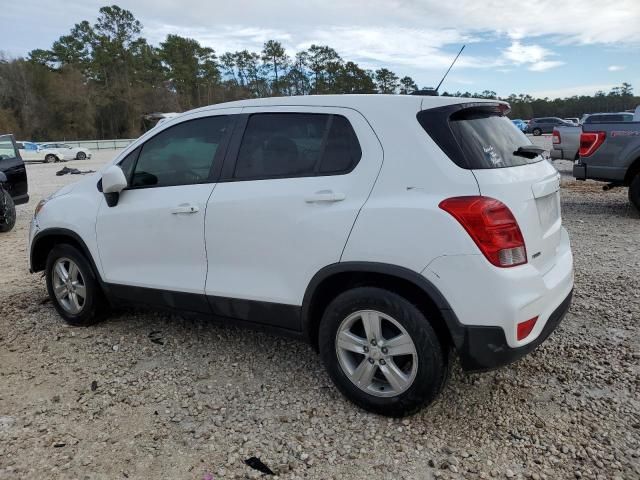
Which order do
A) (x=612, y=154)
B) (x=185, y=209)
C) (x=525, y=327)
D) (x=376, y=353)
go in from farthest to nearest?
(x=612, y=154), (x=185, y=209), (x=376, y=353), (x=525, y=327)

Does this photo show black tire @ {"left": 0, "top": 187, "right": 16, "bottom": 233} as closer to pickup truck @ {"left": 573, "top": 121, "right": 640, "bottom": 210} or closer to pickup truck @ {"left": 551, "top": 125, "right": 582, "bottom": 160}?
pickup truck @ {"left": 573, "top": 121, "right": 640, "bottom": 210}

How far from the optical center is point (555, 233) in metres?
2.95

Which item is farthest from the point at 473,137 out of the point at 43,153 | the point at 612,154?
the point at 43,153

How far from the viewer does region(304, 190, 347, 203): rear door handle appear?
2.73 metres

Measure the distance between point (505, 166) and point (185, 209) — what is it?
196 centimetres

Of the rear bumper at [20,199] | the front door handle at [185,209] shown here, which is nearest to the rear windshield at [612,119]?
the front door handle at [185,209]

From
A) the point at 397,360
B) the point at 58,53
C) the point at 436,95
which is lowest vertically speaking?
the point at 397,360

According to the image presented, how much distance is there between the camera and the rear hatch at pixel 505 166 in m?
2.53

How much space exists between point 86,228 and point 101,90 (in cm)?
7340

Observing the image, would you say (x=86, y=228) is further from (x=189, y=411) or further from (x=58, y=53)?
(x=58, y=53)

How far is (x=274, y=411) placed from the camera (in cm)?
295

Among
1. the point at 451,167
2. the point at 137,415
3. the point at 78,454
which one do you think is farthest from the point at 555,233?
the point at 78,454

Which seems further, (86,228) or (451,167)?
(86,228)

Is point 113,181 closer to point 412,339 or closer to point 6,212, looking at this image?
point 412,339
